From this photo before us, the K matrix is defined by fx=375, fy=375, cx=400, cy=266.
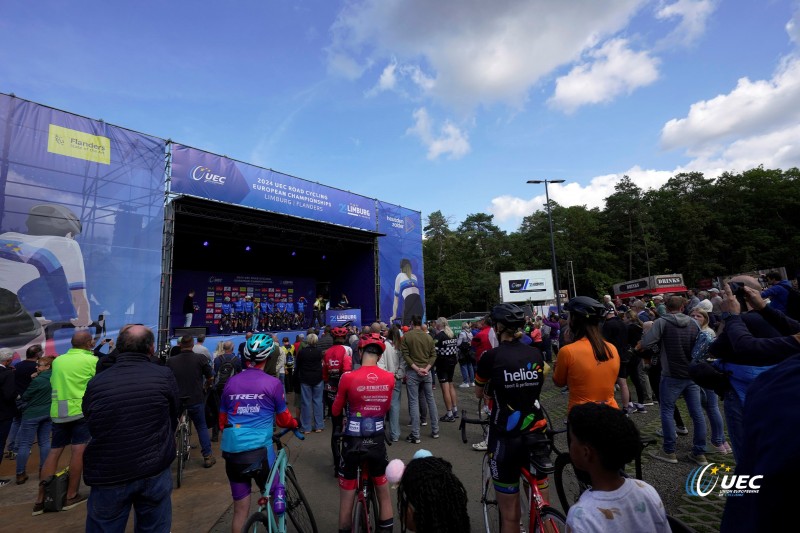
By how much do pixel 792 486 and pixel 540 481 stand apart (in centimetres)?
247

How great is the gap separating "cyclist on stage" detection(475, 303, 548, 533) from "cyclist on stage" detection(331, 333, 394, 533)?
0.95 meters

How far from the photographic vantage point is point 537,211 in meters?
57.6

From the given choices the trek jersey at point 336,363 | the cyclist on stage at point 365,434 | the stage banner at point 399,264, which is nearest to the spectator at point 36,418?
the trek jersey at point 336,363

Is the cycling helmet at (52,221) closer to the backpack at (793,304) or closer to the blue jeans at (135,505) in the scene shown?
the blue jeans at (135,505)

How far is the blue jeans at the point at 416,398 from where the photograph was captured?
20.6 feet

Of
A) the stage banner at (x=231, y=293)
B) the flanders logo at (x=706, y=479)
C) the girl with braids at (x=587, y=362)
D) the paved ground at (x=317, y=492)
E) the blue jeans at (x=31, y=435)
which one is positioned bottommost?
the paved ground at (x=317, y=492)

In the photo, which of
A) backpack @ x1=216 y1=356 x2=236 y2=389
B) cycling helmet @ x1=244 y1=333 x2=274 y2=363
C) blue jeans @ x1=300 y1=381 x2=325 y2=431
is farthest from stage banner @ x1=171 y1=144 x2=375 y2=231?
cycling helmet @ x1=244 y1=333 x2=274 y2=363

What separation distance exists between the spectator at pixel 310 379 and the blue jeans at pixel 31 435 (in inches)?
144

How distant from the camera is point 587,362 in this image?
2.81 meters

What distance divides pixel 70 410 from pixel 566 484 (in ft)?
19.5

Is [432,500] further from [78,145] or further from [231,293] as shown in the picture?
[231,293]

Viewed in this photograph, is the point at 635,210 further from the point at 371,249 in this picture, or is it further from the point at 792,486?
the point at 792,486

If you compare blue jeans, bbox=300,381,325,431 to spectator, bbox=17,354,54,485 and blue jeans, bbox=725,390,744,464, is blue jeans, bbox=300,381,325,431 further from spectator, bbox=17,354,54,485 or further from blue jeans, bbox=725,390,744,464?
blue jeans, bbox=725,390,744,464

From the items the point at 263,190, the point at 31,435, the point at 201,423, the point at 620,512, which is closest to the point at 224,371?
the point at 201,423
